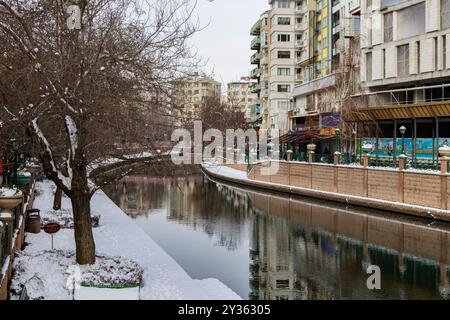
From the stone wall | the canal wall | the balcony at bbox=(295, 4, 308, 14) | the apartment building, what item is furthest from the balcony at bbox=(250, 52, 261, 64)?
the canal wall

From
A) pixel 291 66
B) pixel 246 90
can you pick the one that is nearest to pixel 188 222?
pixel 291 66

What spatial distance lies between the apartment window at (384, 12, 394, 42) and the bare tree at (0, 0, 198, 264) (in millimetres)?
34290

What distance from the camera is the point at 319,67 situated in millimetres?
68312

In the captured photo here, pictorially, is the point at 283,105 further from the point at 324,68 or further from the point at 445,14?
the point at 445,14

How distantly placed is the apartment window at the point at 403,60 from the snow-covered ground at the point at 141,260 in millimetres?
26638

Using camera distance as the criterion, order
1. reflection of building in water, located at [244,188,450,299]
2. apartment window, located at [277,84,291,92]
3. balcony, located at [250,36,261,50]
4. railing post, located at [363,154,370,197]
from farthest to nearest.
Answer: balcony, located at [250,36,261,50], apartment window, located at [277,84,291,92], railing post, located at [363,154,370,197], reflection of building in water, located at [244,188,450,299]

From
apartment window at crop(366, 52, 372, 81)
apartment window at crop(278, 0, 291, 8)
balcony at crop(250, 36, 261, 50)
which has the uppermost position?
apartment window at crop(278, 0, 291, 8)

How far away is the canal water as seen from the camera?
55.1ft

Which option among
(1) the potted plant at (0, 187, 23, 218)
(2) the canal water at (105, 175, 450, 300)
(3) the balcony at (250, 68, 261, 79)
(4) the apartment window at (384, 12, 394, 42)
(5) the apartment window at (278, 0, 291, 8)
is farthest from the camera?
(3) the balcony at (250, 68, 261, 79)

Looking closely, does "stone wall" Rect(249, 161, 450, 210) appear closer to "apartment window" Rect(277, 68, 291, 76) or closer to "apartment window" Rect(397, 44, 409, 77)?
"apartment window" Rect(397, 44, 409, 77)

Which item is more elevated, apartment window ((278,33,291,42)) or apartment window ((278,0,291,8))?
apartment window ((278,0,291,8))

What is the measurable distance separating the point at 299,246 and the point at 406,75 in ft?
80.5

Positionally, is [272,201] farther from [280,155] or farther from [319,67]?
[319,67]

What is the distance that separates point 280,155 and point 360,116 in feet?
24.8
